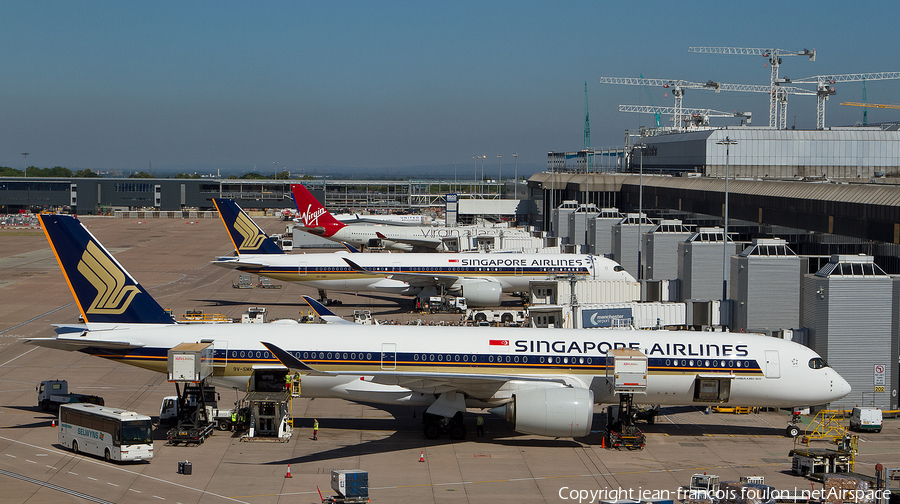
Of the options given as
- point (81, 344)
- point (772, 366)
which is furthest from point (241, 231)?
point (772, 366)

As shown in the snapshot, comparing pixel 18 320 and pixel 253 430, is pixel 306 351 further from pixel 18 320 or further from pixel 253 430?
pixel 18 320

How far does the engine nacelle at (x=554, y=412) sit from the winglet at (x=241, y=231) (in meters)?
40.3

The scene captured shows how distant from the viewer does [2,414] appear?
3453cm

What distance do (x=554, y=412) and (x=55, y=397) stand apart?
2108cm

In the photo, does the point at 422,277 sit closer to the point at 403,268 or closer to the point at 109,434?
the point at 403,268

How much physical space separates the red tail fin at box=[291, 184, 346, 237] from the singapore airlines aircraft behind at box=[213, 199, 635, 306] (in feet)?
127

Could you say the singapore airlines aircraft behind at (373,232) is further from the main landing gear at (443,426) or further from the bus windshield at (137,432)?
the bus windshield at (137,432)

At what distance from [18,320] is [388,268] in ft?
89.3

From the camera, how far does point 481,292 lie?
64875 mm

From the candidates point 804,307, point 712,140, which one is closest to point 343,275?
point 804,307

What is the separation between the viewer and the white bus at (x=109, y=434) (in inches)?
1120

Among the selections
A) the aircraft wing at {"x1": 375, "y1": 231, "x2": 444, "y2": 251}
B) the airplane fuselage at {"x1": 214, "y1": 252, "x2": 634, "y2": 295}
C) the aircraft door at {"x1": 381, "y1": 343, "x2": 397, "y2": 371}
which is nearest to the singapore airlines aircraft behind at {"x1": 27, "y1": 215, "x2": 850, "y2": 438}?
the aircraft door at {"x1": 381, "y1": 343, "x2": 397, "y2": 371}

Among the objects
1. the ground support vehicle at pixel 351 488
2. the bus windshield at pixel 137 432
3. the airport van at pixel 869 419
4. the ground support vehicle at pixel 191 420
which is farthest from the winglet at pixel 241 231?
the airport van at pixel 869 419

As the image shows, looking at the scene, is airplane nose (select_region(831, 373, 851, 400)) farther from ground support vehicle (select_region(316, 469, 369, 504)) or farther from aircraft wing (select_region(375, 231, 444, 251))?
aircraft wing (select_region(375, 231, 444, 251))
